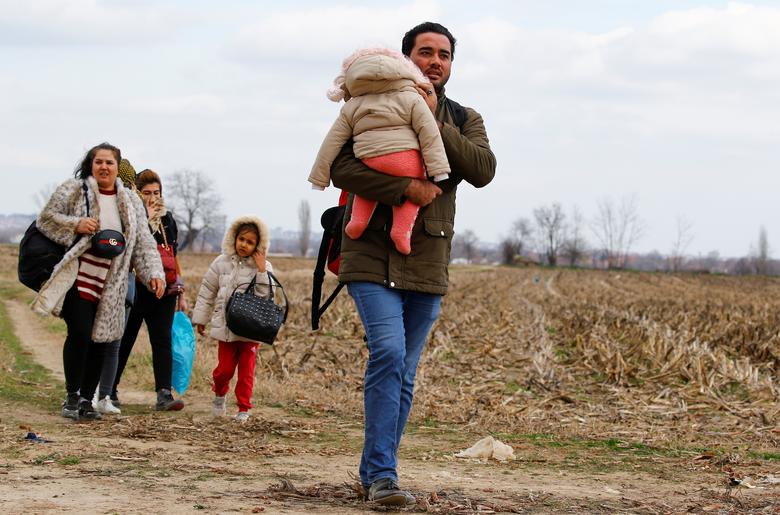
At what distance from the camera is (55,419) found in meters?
7.56

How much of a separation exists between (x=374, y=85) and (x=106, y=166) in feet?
11.8

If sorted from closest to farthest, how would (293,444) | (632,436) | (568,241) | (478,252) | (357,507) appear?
(357,507), (293,444), (632,436), (568,241), (478,252)

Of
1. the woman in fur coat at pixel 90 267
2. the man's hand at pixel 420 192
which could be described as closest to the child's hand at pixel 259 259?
the woman in fur coat at pixel 90 267

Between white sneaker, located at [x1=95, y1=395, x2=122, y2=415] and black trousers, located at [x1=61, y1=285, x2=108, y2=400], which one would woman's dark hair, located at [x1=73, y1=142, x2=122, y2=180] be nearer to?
black trousers, located at [x1=61, y1=285, x2=108, y2=400]

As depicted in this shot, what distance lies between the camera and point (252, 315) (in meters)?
7.73

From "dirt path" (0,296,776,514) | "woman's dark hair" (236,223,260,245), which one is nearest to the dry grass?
"dirt path" (0,296,776,514)

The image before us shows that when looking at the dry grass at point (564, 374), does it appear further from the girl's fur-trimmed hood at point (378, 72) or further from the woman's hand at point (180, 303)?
the girl's fur-trimmed hood at point (378, 72)

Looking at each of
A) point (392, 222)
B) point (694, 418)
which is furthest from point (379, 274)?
point (694, 418)

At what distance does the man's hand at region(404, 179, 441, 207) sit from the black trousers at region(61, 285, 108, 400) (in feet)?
12.2

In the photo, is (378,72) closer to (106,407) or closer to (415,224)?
(415,224)

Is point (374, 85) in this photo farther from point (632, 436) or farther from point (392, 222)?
point (632, 436)

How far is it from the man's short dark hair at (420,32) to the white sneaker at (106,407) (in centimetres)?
443

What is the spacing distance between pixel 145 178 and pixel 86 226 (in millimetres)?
1298

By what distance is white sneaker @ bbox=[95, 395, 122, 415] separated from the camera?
8.02 m
